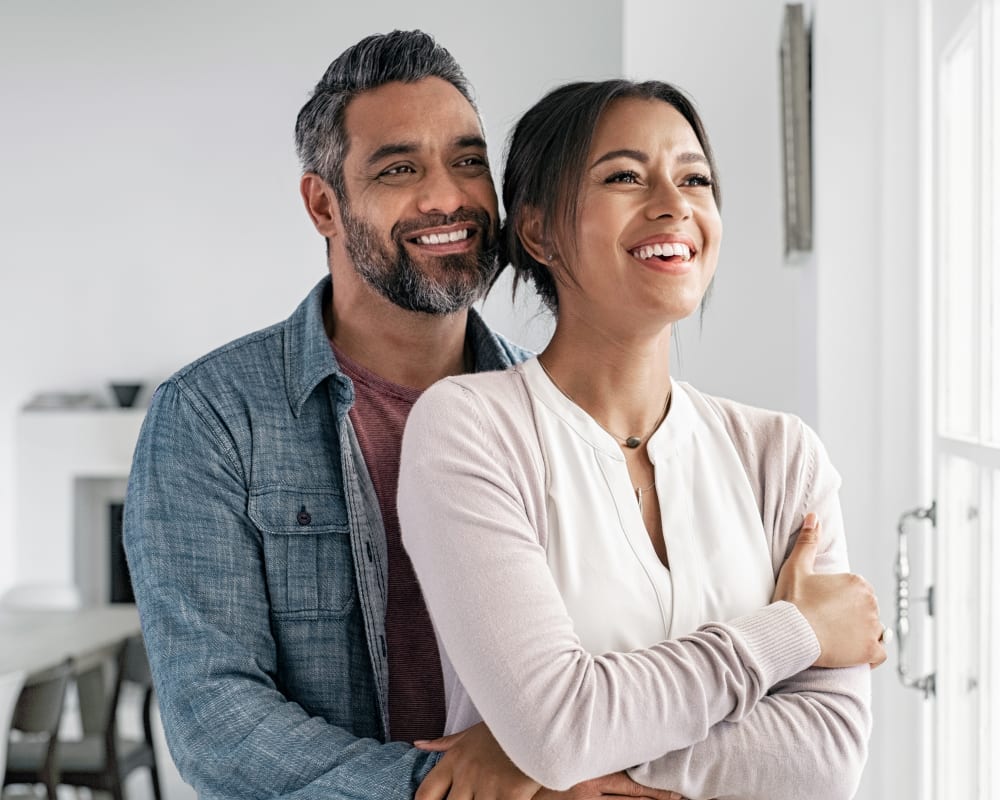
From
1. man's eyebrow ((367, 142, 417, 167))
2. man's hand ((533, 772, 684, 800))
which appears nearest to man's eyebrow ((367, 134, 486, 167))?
man's eyebrow ((367, 142, 417, 167))

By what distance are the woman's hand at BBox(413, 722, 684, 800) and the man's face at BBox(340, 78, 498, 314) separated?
546mm

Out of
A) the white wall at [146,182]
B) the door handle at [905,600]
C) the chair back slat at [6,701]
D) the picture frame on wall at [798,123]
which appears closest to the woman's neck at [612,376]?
the door handle at [905,600]

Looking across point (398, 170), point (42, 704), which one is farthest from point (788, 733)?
point (42, 704)

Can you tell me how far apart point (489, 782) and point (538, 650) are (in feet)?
0.50

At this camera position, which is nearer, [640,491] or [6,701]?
[640,491]

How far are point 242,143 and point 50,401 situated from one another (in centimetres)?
161

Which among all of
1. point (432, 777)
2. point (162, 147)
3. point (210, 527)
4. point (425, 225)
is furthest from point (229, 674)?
point (162, 147)

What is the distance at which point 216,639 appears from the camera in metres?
1.24

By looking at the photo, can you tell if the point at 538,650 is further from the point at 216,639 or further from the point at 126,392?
the point at 126,392

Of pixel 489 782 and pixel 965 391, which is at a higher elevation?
pixel 965 391

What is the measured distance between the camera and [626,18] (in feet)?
7.93

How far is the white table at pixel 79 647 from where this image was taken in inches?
154

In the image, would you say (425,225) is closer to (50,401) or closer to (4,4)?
(50,401)

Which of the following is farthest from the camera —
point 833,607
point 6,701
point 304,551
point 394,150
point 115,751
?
point 115,751
